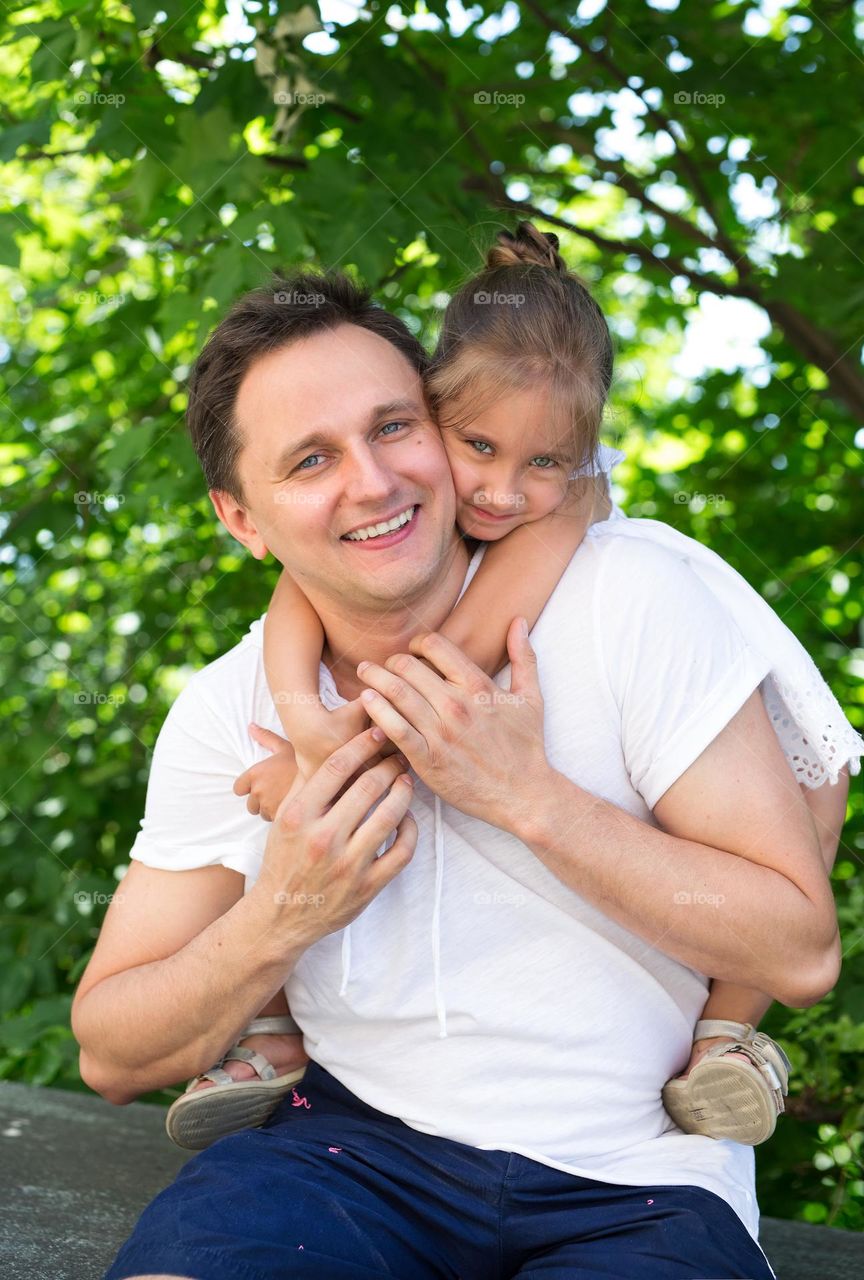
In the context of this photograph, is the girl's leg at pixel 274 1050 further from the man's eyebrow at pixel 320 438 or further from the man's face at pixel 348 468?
the man's eyebrow at pixel 320 438

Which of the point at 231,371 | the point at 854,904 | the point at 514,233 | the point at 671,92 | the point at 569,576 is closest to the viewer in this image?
the point at 569,576

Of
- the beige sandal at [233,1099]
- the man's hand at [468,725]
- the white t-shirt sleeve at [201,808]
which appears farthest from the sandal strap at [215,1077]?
the man's hand at [468,725]

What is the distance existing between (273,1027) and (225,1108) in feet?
0.47

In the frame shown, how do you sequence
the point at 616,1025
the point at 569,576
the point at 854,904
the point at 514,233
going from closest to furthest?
1. the point at 616,1025
2. the point at 569,576
3. the point at 514,233
4. the point at 854,904

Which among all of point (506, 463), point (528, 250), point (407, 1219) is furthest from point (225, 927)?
point (528, 250)

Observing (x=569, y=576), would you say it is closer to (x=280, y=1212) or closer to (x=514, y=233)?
(x=514, y=233)

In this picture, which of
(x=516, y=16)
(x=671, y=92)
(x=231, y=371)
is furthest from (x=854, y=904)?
(x=516, y=16)

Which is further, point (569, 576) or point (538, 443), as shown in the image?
point (538, 443)

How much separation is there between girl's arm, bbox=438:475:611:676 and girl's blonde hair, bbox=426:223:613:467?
A: 22 centimetres

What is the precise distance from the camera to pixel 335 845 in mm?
1690

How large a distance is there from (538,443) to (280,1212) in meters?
1.20

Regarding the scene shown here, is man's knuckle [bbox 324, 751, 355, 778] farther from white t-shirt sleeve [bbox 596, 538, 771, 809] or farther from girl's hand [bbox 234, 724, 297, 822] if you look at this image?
white t-shirt sleeve [bbox 596, 538, 771, 809]

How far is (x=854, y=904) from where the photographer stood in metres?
2.81

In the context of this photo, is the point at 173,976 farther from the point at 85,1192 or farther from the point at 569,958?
the point at 85,1192
